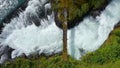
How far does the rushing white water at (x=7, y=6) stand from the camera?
36.4m

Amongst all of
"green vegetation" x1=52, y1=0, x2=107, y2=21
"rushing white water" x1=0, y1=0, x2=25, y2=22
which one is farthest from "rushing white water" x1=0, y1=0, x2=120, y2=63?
"rushing white water" x1=0, y1=0, x2=25, y2=22

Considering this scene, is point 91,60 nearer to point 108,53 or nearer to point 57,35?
point 108,53

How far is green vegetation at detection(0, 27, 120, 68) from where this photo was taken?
2936cm

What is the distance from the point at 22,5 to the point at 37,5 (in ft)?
4.78

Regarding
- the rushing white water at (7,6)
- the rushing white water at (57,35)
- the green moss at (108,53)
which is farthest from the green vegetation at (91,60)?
the rushing white water at (7,6)

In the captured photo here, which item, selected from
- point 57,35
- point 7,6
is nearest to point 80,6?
point 57,35

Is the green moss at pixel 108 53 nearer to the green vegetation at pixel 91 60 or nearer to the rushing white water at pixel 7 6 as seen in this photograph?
the green vegetation at pixel 91 60

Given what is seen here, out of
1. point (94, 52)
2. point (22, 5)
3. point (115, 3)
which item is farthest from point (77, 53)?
point (22, 5)

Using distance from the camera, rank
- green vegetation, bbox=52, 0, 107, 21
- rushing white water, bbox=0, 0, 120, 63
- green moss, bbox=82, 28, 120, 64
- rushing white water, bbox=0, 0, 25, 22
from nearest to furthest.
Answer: green moss, bbox=82, 28, 120, 64 < rushing white water, bbox=0, 0, 120, 63 < green vegetation, bbox=52, 0, 107, 21 < rushing white water, bbox=0, 0, 25, 22

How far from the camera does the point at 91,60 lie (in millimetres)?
29828

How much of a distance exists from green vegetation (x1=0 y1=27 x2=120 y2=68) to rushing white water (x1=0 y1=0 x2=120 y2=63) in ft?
1.84

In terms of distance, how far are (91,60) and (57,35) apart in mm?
3368

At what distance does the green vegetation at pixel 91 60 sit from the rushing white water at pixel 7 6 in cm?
596

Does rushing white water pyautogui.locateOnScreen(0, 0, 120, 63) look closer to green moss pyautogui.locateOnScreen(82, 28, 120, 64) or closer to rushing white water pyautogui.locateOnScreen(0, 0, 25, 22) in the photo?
green moss pyautogui.locateOnScreen(82, 28, 120, 64)
